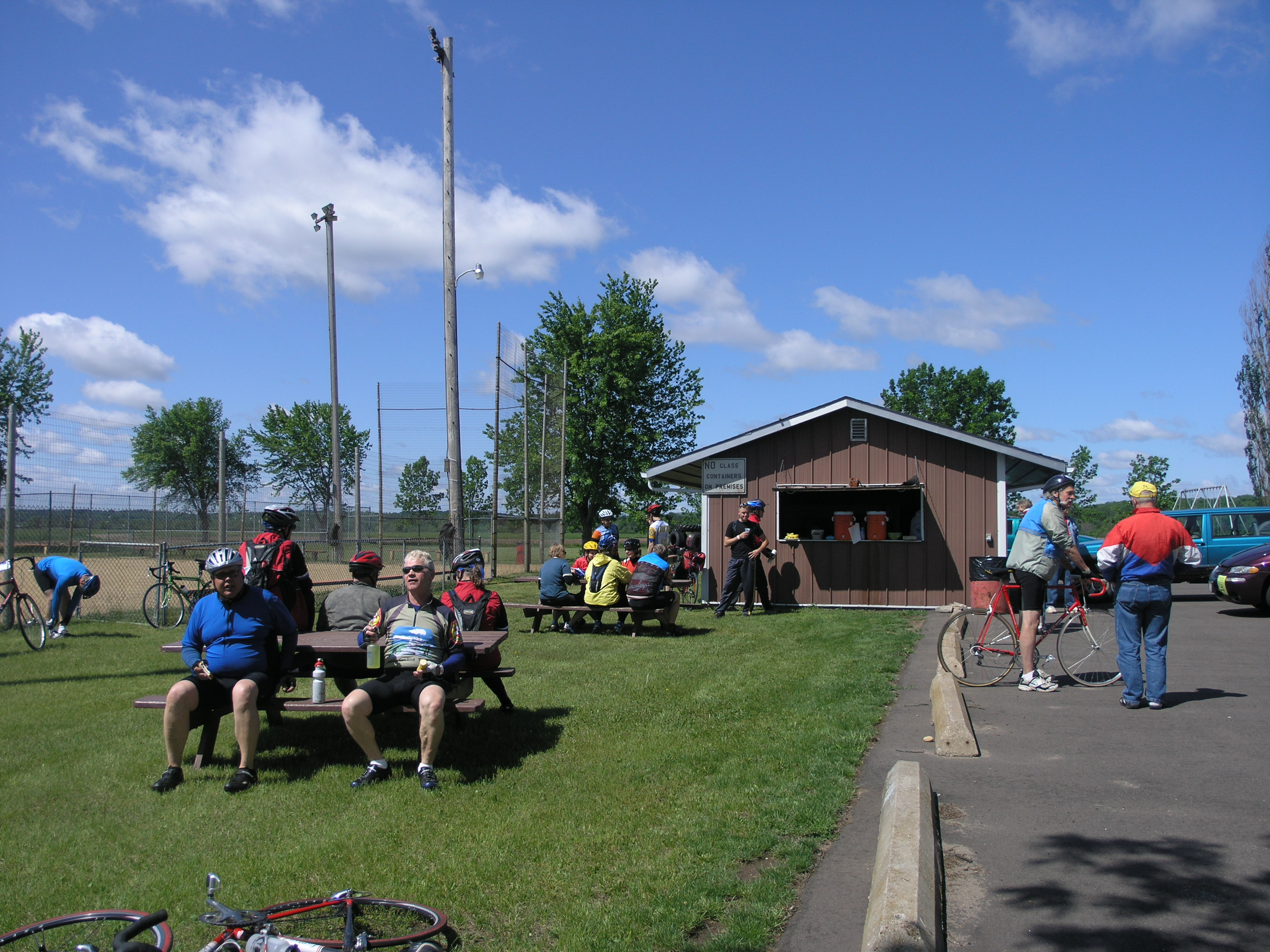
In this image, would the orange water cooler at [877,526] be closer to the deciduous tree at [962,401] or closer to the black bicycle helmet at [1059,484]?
the black bicycle helmet at [1059,484]

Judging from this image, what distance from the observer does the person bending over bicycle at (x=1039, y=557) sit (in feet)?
25.8

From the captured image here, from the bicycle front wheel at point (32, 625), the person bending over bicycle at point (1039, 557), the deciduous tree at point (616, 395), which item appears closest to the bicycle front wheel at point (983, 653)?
the person bending over bicycle at point (1039, 557)

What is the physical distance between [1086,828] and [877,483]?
11.7 meters

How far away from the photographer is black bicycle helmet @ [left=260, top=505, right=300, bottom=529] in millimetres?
7341

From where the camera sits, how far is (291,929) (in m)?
3.38

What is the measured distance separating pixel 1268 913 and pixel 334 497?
22921 millimetres

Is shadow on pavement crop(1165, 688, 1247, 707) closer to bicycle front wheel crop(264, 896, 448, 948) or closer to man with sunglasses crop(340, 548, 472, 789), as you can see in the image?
man with sunglasses crop(340, 548, 472, 789)

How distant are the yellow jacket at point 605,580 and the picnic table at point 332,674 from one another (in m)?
4.90

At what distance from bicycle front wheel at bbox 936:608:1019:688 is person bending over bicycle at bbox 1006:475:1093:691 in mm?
337

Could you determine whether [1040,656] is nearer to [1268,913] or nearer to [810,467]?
[1268,913]

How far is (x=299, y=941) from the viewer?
3098 mm

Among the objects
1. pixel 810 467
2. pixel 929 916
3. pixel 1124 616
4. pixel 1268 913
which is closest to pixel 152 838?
pixel 929 916

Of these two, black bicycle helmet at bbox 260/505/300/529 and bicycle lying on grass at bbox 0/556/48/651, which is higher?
black bicycle helmet at bbox 260/505/300/529

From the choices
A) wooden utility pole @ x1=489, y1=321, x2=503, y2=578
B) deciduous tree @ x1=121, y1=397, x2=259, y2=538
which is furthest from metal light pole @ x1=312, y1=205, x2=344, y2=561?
deciduous tree @ x1=121, y1=397, x2=259, y2=538
